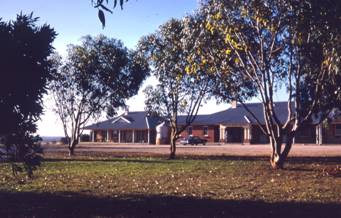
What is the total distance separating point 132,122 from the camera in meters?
87.2

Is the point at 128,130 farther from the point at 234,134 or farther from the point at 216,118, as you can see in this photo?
the point at 234,134

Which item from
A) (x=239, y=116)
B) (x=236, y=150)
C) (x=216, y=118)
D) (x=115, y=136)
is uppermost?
(x=239, y=116)

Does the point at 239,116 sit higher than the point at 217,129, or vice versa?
the point at 239,116

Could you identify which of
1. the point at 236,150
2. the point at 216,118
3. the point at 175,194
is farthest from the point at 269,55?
the point at 216,118

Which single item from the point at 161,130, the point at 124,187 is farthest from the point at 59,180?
the point at 161,130

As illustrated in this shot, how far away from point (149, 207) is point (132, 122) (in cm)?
7655

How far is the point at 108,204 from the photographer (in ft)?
37.6

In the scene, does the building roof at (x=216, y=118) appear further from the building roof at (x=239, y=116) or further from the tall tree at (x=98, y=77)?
the tall tree at (x=98, y=77)

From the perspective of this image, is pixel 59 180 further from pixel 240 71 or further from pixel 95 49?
pixel 95 49

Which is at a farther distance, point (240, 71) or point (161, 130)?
point (161, 130)

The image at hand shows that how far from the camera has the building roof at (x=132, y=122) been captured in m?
83.4

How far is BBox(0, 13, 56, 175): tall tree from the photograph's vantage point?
38.5 ft

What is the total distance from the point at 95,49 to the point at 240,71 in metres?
18.2

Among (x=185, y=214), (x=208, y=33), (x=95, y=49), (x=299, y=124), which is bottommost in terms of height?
(x=185, y=214)
